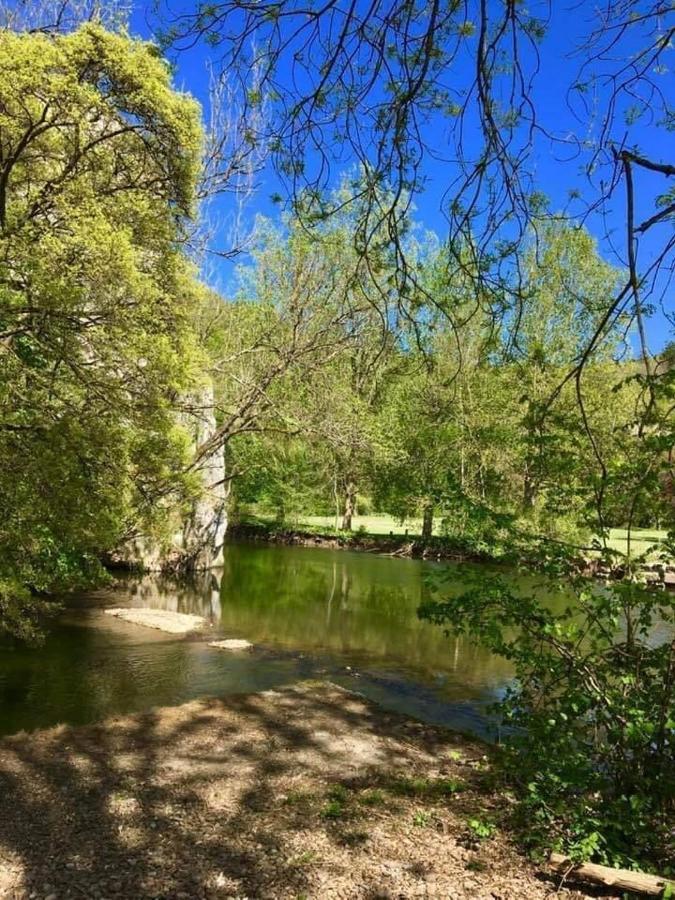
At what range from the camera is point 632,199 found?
7.86 feet

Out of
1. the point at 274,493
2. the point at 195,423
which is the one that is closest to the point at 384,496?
the point at 274,493

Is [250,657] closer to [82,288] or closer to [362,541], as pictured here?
[82,288]

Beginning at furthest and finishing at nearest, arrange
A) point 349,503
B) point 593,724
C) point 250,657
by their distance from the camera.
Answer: point 349,503 < point 250,657 < point 593,724

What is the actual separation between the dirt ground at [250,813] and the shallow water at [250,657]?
1435 millimetres

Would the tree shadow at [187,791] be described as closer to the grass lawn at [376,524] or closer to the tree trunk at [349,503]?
the tree trunk at [349,503]

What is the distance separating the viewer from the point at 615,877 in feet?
11.0

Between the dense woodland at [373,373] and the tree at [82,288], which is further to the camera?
the tree at [82,288]

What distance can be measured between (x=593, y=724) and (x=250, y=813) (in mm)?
2459

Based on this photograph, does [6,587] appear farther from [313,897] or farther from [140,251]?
[313,897]

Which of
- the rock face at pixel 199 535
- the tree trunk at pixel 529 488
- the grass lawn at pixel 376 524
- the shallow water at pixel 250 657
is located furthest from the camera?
the grass lawn at pixel 376 524

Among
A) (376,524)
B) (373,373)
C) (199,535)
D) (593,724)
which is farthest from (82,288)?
(376,524)

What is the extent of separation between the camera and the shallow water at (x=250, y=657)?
8328 millimetres

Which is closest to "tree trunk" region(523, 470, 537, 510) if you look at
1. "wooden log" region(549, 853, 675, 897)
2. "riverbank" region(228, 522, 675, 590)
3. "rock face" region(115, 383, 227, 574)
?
"wooden log" region(549, 853, 675, 897)

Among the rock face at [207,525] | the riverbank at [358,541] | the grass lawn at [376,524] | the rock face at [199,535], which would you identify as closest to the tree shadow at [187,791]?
the rock face at [199,535]
